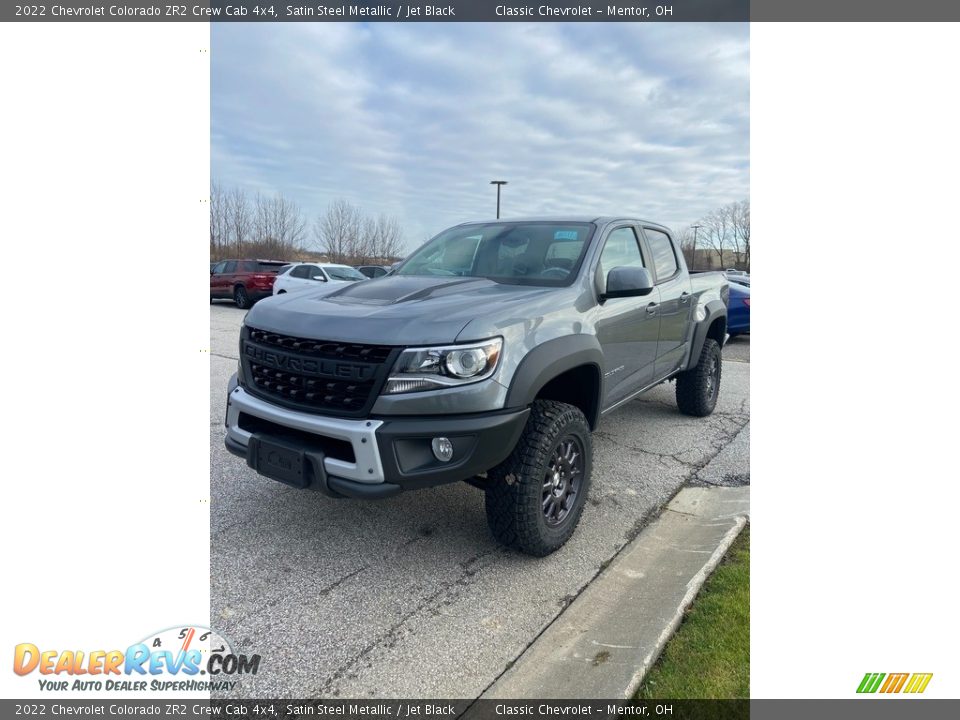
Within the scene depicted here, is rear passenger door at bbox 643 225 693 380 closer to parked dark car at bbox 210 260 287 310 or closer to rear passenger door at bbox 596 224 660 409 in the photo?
rear passenger door at bbox 596 224 660 409

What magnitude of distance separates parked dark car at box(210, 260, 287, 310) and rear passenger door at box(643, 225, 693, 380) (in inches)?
609

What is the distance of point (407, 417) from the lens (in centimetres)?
254

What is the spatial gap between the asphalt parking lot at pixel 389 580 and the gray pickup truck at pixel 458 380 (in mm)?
299

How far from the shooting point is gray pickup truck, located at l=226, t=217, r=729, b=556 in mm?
2543

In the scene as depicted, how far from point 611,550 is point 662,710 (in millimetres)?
1151

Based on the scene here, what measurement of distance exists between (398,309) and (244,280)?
1750cm

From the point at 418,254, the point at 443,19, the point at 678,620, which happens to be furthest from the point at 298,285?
the point at 678,620

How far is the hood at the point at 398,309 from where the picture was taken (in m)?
2.61

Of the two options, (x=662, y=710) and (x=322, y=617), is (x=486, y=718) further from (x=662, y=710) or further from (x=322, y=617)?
(x=322, y=617)

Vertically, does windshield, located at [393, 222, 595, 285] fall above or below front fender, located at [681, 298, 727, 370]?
above
